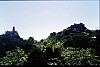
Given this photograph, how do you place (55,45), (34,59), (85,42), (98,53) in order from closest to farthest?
(34,59), (55,45), (98,53), (85,42)

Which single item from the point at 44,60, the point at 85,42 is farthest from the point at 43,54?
the point at 85,42

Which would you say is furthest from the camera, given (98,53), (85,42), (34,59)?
(85,42)

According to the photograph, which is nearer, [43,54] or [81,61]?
[81,61]

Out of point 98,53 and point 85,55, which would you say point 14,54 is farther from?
point 98,53

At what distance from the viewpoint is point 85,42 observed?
41781mm

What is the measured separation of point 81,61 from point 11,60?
346 inches

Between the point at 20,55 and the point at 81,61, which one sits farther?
the point at 20,55

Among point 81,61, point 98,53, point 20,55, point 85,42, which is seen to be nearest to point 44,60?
point 20,55

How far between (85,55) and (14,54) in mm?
9398

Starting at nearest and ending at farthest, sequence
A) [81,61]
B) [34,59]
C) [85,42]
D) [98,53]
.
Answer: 1. [81,61]
2. [34,59]
3. [98,53]
4. [85,42]

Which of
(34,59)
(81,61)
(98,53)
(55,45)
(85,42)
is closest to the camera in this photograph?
(81,61)

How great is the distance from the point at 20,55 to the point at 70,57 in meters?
6.78

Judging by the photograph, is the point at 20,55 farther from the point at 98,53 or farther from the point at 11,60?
the point at 98,53

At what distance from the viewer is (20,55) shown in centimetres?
2775
